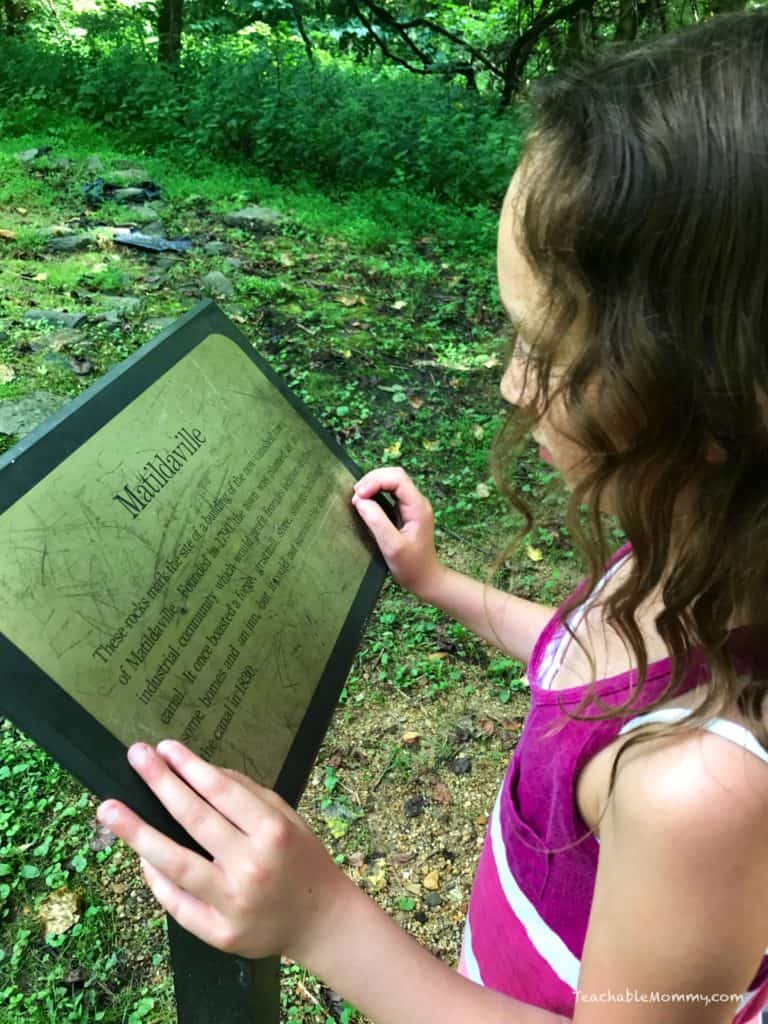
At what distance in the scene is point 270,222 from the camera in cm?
591

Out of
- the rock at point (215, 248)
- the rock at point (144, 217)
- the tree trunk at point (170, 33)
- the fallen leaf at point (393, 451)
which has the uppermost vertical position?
the tree trunk at point (170, 33)

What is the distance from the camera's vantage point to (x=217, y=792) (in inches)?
32.1

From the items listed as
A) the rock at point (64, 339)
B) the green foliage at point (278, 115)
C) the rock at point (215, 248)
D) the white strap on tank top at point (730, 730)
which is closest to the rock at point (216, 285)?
the rock at point (215, 248)

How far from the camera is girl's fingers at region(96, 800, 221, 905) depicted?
0.78 meters

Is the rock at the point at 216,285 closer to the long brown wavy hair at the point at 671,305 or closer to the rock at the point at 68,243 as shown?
the rock at the point at 68,243

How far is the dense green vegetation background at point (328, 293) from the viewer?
202cm

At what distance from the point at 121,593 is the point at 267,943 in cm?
42

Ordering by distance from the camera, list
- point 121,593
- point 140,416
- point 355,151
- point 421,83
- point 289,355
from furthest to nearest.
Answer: point 421,83 → point 355,151 → point 289,355 → point 140,416 → point 121,593

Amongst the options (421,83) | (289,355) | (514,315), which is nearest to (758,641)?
(514,315)

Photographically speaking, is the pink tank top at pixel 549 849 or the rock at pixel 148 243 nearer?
the pink tank top at pixel 549 849

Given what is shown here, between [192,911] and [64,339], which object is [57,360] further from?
[192,911]

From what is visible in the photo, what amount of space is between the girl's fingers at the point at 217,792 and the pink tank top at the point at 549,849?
355mm

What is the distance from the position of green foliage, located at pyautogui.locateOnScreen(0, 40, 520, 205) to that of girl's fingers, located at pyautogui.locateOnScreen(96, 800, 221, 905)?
7169 millimetres

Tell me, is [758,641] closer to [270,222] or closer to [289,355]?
[289,355]
